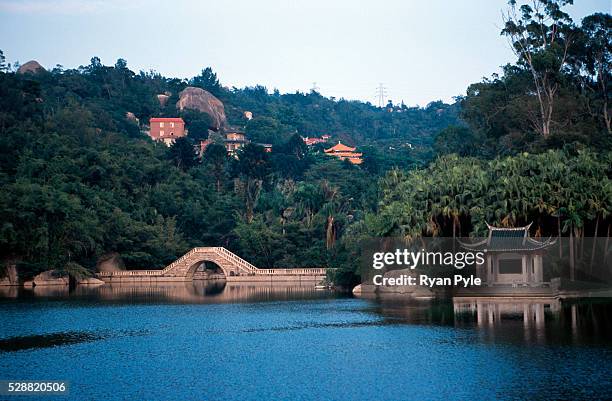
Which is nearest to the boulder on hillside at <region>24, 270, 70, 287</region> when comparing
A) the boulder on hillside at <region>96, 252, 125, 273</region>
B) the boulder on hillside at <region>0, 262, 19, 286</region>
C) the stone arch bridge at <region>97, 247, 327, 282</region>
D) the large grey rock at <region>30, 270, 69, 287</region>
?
the large grey rock at <region>30, 270, 69, 287</region>

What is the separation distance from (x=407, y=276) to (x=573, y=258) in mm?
10001

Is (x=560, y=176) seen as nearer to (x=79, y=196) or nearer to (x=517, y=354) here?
(x=517, y=354)

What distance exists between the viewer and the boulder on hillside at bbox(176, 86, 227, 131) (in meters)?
155

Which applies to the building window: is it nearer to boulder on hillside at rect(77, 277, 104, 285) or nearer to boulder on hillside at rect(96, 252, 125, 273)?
boulder on hillside at rect(77, 277, 104, 285)

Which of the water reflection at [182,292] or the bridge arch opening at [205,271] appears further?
the bridge arch opening at [205,271]

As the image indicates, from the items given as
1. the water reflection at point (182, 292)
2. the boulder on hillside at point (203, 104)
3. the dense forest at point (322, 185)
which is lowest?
the water reflection at point (182, 292)

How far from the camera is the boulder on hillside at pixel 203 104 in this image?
509ft

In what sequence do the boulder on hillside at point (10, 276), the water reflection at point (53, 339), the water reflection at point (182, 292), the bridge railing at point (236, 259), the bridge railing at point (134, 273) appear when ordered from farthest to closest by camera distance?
1. the bridge railing at point (134, 273)
2. the bridge railing at point (236, 259)
3. the boulder on hillside at point (10, 276)
4. the water reflection at point (182, 292)
5. the water reflection at point (53, 339)

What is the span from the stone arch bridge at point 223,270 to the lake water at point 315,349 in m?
21.0

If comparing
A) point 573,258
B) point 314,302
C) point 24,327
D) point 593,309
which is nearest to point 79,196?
point 314,302

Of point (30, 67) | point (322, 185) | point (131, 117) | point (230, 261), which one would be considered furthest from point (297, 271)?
point (30, 67)

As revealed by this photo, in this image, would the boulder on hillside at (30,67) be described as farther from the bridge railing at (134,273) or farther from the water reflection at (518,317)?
the water reflection at (518,317)

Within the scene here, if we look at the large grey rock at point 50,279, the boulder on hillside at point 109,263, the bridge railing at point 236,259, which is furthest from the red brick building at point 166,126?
the large grey rock at point 50,279

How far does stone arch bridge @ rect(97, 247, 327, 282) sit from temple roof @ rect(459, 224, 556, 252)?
82.8ft
